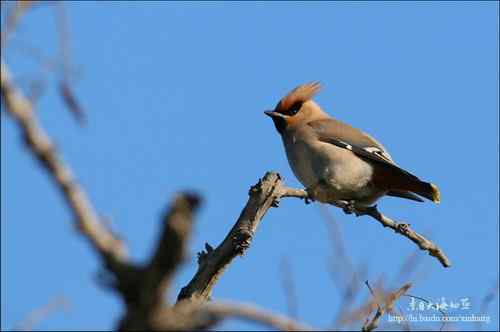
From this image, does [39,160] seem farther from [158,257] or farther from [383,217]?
[383,217]

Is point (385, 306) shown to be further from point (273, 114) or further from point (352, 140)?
point (273, 114)

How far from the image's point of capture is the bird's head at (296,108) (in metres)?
7.60

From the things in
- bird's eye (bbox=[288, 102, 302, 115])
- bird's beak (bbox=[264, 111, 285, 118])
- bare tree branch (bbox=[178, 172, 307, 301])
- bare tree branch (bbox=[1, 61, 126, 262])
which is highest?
bird's eye (bbox=[288, 102, 302, 115])

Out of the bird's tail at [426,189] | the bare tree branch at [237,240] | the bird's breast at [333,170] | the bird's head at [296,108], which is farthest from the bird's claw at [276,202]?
the bird's head at [296,108]

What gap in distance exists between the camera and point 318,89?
25.5 feet

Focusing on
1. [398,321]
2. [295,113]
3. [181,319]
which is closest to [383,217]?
[295,113]

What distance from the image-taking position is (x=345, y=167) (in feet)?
21.8

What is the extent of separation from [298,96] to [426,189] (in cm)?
172

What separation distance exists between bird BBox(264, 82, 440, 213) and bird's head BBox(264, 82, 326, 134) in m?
0.18

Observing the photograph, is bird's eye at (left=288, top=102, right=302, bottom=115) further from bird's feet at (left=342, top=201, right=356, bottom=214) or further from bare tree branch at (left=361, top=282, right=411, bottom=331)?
bare tree branch at (left=361, top=282, right=411, bottom=331)

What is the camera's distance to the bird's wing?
6.80 metres

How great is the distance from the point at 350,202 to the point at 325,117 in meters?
1.52

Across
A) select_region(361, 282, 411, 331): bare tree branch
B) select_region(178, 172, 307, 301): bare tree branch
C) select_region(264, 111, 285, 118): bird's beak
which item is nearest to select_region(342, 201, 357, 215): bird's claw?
select_region(264, 111, 285, 118): bird's beak

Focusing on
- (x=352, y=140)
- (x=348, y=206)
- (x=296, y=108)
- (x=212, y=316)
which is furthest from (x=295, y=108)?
(x=212, y=316)
